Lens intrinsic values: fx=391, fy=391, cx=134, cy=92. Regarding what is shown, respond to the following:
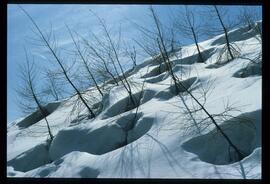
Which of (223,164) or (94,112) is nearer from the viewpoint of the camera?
(223,164)

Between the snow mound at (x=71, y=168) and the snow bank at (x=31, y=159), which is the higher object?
the snow mound at (x=71, y=168)

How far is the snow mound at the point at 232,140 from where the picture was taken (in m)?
3.70

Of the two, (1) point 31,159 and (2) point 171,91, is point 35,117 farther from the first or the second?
(2) point 171,91

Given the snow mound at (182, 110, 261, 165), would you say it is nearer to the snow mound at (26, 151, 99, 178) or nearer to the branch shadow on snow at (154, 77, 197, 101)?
the snow mound at (26, 151, 99, 178)

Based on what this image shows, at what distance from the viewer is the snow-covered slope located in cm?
354

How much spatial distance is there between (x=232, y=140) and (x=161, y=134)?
716 mm

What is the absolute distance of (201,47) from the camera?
760cm

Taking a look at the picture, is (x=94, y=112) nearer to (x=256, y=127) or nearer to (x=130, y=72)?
(x=130, y=72)

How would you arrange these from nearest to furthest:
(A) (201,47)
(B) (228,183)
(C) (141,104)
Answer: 1. (B) (228,183)
2. (C) (141,104)
3. (A) (201,47)

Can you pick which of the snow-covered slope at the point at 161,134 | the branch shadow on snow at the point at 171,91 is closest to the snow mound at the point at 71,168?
the snow-covered slope at the point at 161,134

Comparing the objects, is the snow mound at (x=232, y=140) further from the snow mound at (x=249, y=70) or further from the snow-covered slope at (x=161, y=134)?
the snow mound at (x=249, y=70)

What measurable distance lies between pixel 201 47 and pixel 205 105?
330 centimetres
